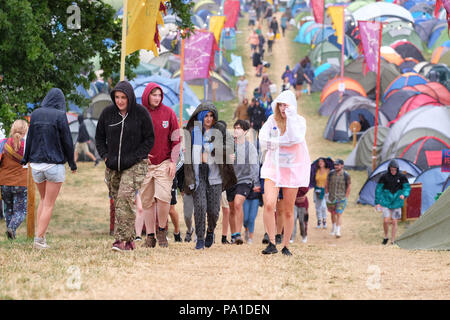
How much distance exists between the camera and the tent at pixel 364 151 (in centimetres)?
2317

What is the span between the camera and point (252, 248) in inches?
375

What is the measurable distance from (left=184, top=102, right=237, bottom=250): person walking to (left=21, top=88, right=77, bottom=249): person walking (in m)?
1.38

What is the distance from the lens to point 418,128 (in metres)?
20.7

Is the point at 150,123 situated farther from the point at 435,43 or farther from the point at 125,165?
the point at 435,43

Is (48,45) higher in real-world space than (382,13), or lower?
lower

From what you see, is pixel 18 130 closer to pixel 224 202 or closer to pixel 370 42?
pixel 224 202

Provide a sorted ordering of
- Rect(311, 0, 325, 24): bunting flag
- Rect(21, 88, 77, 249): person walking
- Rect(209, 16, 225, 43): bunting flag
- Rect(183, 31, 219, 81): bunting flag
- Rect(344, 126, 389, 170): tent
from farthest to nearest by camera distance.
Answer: Rect(311, 0, 325, 24): bunting flag → Rect(209, 16, 225, 43): bunting flag → Rect(183, 31, 219, 81): bunting flag → Rect(344, 126, 389, 170): tent → Rect(21, 88, 77, 249): person walking

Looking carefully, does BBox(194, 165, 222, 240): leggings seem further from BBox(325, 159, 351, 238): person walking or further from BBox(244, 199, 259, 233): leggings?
BBox(325, 159, 351, 238): person walking

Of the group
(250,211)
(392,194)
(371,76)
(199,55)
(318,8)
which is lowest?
(250,211)

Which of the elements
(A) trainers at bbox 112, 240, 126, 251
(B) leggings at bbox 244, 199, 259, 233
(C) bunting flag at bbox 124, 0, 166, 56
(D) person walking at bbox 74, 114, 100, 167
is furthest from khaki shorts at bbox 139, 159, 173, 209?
(D) person walking at bbox 74, 114, 100, 167

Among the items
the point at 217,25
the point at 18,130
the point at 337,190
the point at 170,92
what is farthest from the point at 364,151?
the point at 18,130

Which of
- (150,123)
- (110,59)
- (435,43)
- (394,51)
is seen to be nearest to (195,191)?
(150,123)

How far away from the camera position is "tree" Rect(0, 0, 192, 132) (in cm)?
1240

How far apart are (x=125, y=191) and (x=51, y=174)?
36.6 inches
